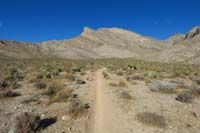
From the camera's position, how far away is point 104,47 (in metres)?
138

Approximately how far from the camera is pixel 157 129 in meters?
6.17

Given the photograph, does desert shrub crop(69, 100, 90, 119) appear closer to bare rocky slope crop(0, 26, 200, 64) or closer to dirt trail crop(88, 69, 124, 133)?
dirt trail crop(88, 69, 124, 133)

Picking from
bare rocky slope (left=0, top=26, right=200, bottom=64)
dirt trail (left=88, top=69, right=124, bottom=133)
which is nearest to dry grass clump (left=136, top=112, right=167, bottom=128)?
dirt trail (left=88, top=69, right=124, bottom=133)

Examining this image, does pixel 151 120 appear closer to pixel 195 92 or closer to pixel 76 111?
pixel 76 111

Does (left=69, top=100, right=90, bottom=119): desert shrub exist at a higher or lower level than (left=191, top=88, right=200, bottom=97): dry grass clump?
lower

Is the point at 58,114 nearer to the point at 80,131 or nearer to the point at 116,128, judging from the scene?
the point at 80,131

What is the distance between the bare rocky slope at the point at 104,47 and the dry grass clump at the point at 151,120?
67.4 meters

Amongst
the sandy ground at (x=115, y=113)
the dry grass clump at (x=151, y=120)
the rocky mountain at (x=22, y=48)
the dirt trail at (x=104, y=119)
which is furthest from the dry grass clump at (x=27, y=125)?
the rocky mountain at (x=22, y=48)

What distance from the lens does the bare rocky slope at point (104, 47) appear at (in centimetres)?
8369

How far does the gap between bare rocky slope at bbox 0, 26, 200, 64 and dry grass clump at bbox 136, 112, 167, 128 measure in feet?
221

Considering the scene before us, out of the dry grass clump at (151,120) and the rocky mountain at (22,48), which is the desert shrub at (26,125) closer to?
the dry grass clump at (151,120)

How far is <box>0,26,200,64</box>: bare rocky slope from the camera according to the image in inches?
3295

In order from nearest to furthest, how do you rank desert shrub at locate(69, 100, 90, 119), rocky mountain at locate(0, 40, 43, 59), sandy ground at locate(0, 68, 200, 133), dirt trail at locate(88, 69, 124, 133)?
dirt trail at locate(88, 69, 124, 133) → sandy ground at locate(0, 68, 200, 133) → desert shrub at locate(69, 100, 90, 119) → rocky mountain at locate(0, 40, 43, 59)

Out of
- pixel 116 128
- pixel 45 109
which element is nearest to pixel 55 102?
pixel 45 109
